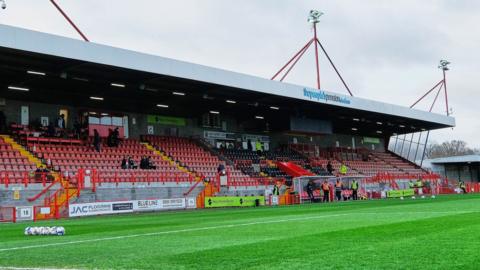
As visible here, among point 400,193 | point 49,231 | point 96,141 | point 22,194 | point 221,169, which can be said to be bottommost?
point 400,193

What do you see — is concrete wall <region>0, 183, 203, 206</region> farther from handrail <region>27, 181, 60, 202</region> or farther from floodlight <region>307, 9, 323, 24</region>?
floodlight <region>307, 9, 323, 24</region>

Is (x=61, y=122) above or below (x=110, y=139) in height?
above

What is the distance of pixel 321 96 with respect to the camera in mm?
42062

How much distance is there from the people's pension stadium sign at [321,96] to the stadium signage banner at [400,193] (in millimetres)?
7821

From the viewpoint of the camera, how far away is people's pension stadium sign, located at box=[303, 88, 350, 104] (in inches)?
1607

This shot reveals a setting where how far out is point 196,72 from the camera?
1296 inches

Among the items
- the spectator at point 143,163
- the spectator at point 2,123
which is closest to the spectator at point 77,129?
the spectator at point 143,163

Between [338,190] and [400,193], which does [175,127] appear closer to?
[338,190]

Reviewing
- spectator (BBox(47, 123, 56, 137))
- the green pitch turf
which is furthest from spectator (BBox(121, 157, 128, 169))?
the green pitch turf

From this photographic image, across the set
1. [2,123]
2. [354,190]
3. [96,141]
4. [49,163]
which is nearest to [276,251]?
[49,163]

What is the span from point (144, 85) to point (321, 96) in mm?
14167

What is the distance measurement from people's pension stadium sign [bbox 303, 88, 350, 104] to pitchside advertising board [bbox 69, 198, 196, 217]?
42.3 feet

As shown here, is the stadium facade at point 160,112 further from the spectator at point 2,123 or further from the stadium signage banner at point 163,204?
the spectator at point 2,123

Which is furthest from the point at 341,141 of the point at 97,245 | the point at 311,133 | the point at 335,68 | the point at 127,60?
the point at 97,245
